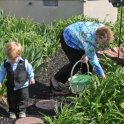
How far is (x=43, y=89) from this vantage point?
661cm

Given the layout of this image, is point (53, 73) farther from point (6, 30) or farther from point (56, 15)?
point (56, 15)

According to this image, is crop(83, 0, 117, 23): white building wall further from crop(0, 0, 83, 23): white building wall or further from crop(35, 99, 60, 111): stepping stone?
crop(35, 99, 60, 111): stepping stone

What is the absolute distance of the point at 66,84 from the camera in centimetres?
686

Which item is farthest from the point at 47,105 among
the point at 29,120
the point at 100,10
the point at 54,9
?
the point at 100,10

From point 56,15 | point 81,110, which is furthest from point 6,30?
point 81,110

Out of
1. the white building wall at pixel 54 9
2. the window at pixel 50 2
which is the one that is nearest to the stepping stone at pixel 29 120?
the white building wall at pixel 54 9

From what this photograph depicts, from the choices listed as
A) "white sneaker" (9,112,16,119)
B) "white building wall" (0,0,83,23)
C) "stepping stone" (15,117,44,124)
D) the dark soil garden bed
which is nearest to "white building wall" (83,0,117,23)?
"white building wall" (0,0,83,23)

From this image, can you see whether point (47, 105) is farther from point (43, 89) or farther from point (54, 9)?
point (54, 9)

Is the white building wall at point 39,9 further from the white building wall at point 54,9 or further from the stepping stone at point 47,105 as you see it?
the stepping stone at point 47,105

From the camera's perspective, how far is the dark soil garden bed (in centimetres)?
578

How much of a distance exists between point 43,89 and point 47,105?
64cm

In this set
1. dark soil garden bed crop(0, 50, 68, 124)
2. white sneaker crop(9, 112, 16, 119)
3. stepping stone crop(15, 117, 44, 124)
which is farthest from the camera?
dark soil garden bed crop(0, 50, 68, 124)

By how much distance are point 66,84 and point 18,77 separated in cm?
149

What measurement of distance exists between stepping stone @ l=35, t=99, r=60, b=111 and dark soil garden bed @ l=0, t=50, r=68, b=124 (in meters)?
0.06
